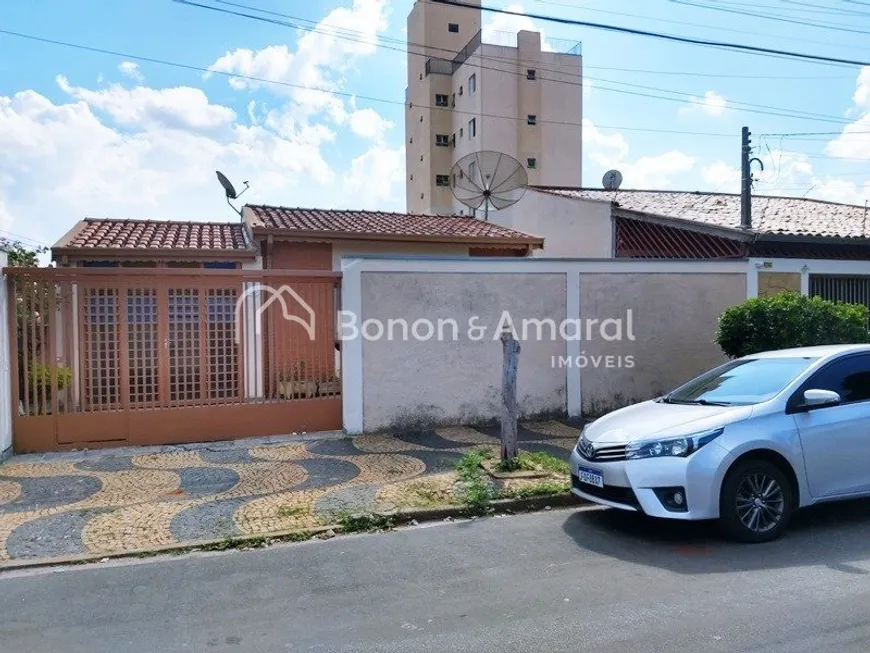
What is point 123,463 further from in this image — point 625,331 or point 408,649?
point 625,331

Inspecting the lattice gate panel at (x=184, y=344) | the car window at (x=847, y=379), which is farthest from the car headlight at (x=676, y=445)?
the lattice gate panel at (x=184, y=344)

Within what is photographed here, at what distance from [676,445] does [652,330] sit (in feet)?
19.1

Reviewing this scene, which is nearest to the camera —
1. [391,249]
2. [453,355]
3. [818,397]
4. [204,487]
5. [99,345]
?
[818,397]

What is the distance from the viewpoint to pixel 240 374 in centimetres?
895

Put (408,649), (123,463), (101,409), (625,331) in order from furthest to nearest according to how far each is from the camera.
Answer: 1. (625,331)
2. (101,409)
3. (123,463)
4. (408,649)

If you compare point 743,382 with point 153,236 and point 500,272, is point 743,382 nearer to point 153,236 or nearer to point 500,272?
point 500,272

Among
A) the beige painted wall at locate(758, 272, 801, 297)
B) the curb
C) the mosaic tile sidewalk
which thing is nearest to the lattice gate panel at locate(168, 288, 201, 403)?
the mosaic tile sidewalk

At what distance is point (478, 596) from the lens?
13.8 ft

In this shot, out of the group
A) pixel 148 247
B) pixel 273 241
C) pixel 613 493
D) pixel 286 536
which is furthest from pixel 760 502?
pixel 148 247

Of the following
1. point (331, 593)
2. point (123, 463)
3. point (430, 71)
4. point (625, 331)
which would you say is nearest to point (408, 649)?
point (331, 593)

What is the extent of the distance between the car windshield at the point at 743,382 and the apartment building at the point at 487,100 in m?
37.6

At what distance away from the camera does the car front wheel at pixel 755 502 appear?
197 inches

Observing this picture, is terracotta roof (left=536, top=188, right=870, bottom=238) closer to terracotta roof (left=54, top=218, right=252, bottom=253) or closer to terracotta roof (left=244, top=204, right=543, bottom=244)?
terracotta roof (left=244, top=204, right=543, bottom=244)

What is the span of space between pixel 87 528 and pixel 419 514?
284 cm
